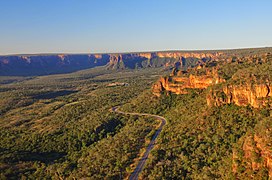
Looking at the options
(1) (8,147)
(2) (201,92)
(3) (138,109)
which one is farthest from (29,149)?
(2) (201,92)

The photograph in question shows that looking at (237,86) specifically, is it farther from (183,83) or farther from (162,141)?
(183,83)

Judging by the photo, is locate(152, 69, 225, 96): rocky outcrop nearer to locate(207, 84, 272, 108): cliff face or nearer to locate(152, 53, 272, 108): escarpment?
locate(152, 53, 272, 108): escarpment

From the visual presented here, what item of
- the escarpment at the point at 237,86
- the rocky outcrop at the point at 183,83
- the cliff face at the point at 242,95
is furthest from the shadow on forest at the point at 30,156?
the rocky outcrop at the point at 183,83

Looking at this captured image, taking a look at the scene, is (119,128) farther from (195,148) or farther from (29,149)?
(195,148)

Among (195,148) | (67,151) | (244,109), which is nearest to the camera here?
(195,148)

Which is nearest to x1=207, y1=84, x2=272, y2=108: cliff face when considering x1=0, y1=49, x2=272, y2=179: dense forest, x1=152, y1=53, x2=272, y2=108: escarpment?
x1=152, y1=53, x2=272, y2=108: escarpment

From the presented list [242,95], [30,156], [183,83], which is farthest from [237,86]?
[30,156]
